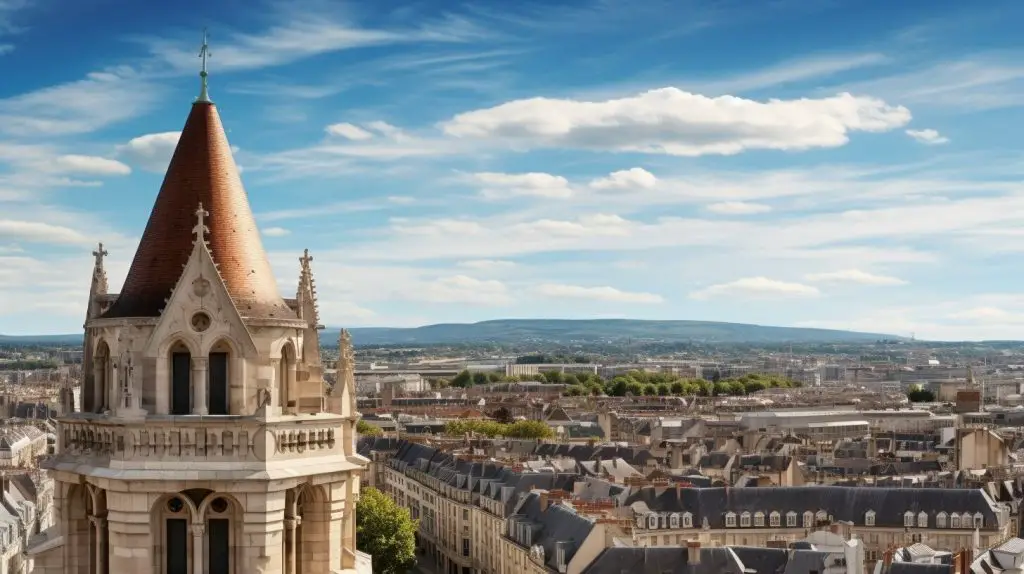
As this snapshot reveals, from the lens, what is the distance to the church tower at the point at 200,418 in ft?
83.8

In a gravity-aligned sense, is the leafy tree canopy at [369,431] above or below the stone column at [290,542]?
below

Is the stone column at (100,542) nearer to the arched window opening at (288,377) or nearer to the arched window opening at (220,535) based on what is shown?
the arched window opening at (220,535)

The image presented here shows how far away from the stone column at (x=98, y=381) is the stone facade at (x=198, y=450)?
1.0 inches

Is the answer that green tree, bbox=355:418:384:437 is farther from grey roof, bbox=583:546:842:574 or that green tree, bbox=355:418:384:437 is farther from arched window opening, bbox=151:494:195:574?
arched window opening, bbox=151:494:195:574

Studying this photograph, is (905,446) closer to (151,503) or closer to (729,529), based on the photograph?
(729,529)

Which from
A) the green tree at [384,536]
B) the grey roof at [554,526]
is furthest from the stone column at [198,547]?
the green tree at [384,536]

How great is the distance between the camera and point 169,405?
25.7 metres

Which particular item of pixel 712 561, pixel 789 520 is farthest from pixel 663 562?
pixel 789 520

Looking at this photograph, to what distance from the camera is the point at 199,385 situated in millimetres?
25531

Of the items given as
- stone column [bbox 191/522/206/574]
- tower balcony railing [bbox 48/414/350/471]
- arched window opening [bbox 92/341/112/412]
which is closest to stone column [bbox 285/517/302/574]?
tower balcony railing [bbox 48/414/350/471]

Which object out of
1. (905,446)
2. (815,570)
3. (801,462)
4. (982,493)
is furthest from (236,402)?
(905,446)

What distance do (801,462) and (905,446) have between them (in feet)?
95.8

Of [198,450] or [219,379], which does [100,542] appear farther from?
[219,379]

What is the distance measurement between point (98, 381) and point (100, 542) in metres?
2.81
